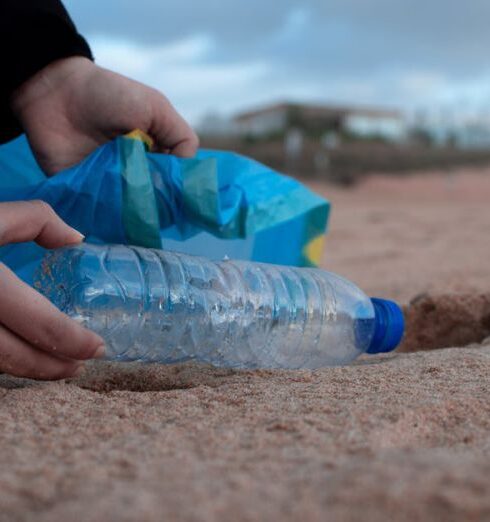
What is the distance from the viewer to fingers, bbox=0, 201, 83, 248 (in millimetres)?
1464

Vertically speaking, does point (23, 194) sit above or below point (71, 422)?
above

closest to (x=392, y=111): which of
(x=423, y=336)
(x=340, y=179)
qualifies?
(x=340, y=179)

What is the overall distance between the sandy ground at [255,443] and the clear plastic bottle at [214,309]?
0.32 feet

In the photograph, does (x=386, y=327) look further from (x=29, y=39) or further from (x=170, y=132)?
(x=29, y=39)

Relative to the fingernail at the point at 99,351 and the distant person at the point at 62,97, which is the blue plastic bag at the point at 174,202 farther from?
the fingernail at the point at 99,351

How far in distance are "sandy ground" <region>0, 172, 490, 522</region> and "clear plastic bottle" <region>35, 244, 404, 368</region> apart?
0.32ft

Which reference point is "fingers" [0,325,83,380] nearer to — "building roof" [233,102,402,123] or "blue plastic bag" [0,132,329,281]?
"blue plastic bag" [0,132,329,281]

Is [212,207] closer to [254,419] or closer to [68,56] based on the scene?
[68,56]

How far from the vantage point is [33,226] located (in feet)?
4.92

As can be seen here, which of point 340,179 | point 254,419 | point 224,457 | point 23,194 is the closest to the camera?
point 224,457

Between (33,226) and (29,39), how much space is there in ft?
2.77

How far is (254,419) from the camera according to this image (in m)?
1.29

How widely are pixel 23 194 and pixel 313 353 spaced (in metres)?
0.92

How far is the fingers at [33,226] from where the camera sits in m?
1.46
